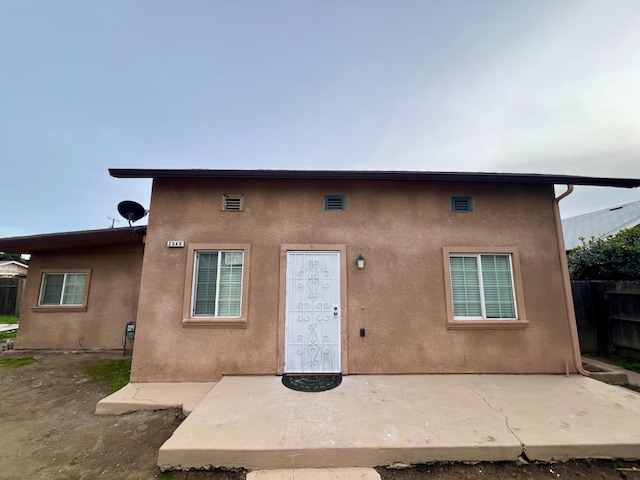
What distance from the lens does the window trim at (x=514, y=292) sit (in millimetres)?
5094

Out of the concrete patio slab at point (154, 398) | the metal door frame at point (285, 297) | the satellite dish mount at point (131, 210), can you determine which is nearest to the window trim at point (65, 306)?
the satellite dish mount at point (131, 210)

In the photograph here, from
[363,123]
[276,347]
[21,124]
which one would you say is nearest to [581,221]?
[363,123]

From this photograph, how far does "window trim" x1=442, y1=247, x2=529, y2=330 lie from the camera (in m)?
5.09

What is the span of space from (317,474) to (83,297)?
29.7 ft

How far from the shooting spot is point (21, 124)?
1154 centimetres

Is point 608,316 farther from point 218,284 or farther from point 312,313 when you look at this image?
point 218,284

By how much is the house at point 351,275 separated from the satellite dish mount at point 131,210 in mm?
964

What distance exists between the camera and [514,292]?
5.29 meters

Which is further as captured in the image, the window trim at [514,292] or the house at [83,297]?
the house at [83,297]

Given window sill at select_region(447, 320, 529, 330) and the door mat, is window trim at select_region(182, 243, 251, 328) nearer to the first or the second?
the door mat

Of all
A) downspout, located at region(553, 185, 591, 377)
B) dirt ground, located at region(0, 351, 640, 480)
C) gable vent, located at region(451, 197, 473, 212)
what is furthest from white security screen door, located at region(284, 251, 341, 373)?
downspout, located at region(553, 185, 591, 377)

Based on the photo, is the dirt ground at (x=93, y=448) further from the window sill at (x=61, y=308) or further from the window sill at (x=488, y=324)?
the window sill at (x=61, y=308)

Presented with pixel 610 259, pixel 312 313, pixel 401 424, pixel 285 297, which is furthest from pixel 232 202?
pixel 610 259

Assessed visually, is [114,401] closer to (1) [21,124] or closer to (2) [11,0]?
(2) [11,0]
